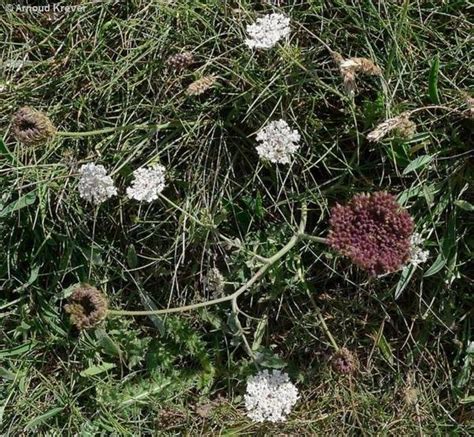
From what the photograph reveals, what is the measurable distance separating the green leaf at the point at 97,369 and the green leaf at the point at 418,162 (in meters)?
1.01

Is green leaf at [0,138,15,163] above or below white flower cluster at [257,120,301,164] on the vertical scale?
below

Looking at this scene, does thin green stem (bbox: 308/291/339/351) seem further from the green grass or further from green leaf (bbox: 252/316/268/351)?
green leaf (bbox: 252/316/268/351)

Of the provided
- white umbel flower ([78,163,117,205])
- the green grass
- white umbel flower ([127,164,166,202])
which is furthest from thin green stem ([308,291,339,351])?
white umbel flower ([78,163,117,205])

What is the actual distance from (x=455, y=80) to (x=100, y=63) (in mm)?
1000

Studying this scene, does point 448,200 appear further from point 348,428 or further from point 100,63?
point 100,63

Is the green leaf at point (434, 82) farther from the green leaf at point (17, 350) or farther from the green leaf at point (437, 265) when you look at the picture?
the green leaf at point (17, 350)

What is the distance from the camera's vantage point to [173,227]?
223 cm

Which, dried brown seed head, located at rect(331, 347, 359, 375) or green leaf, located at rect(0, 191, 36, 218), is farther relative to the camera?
green leaf, located at rect(0, 191, 36, 218)

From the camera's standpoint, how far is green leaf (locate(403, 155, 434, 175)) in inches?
80.5

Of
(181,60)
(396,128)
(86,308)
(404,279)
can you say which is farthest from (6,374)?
(396,128)

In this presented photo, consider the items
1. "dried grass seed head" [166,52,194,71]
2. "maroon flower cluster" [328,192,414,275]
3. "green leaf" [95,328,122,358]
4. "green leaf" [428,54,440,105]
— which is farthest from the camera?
"green leaf" [95,328,122,358]

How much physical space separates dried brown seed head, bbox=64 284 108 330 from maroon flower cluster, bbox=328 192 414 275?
0.60m

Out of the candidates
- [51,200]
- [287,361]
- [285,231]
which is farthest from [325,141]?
[51,200]

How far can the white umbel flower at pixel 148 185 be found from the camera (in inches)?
78.7
